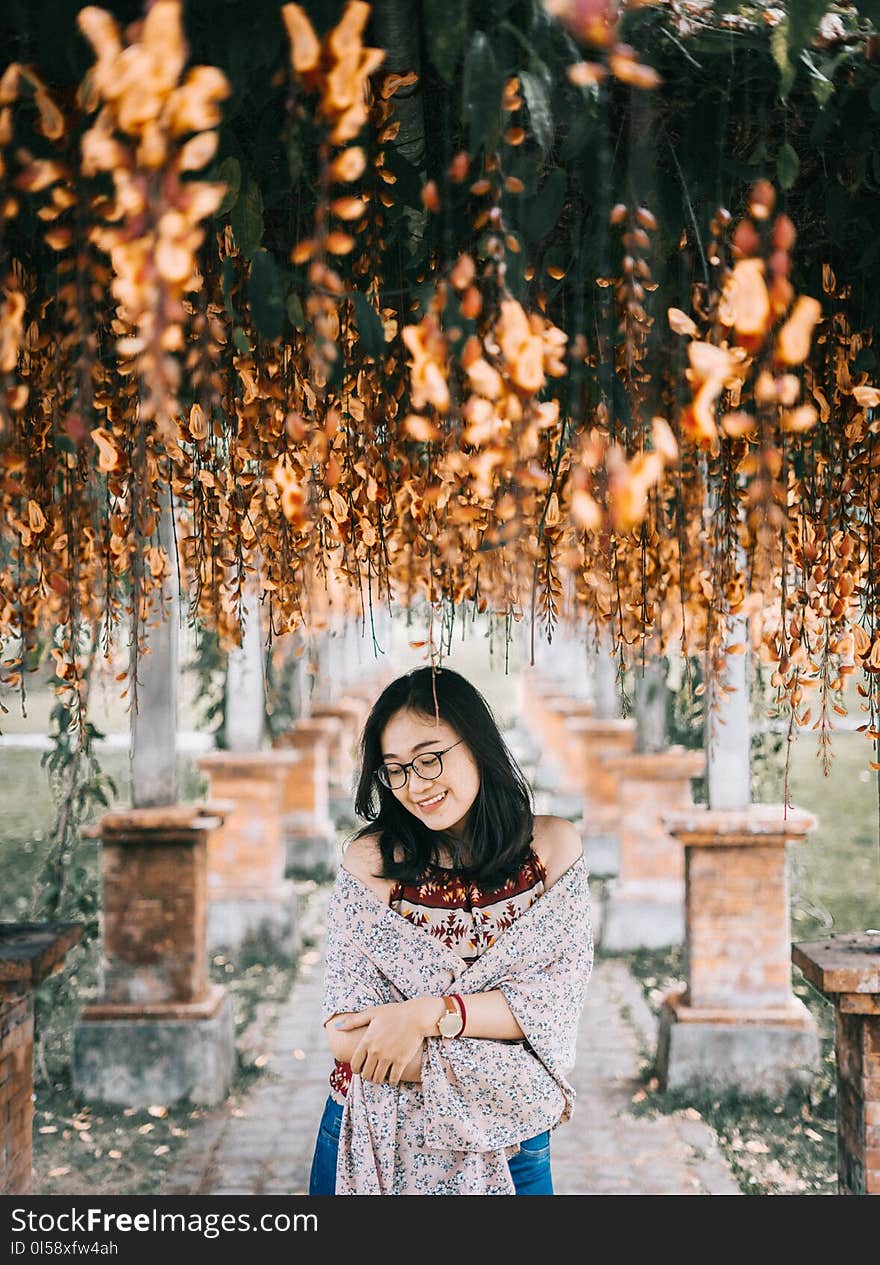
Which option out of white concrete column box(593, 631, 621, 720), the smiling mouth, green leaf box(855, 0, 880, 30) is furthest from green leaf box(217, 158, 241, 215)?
white concrete column box(593, 631, 621, 720)

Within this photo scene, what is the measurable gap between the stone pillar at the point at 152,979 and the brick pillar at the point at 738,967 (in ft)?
6.66

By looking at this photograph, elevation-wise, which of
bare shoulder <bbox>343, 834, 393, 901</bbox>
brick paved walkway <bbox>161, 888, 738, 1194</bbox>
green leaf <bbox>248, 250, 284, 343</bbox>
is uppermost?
green leaf <bbox>248, 250, 284, 343</bbox>

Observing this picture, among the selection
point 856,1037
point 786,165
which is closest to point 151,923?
point 856,1037

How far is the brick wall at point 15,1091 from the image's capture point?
2697 mm

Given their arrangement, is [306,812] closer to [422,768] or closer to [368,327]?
[422,768]

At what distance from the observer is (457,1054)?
6.60 ft

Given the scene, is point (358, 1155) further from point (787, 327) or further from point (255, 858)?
point (255, 858)

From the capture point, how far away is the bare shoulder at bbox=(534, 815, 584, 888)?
7.16 feet

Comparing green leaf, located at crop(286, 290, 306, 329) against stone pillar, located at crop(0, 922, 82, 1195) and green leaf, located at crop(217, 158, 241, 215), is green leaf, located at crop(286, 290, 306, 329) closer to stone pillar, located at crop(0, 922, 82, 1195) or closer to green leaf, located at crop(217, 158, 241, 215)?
green leaf, located at crop(217, 158, 241, 215)

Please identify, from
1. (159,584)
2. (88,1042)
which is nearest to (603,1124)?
(88,1042)

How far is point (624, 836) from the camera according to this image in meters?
6.69

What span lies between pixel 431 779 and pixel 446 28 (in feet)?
4.40

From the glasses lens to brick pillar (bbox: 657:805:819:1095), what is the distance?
2.67 m
